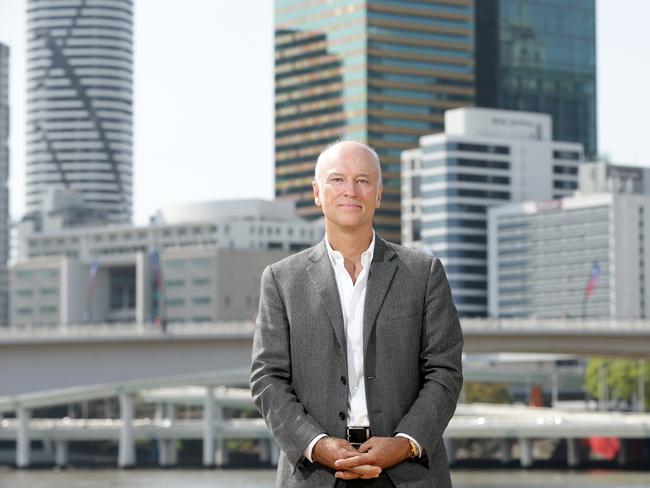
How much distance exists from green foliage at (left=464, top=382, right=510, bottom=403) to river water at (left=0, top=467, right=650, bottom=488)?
37989 millimetres

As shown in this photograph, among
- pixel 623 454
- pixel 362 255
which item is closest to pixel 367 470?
pixel 362 255

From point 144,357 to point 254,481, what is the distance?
24.2 meters

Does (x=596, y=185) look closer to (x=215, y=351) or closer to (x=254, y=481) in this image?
(x=254, y=481)

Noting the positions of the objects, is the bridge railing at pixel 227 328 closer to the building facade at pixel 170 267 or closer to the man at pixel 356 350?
the man at pixel 356 350

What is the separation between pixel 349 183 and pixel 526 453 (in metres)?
102

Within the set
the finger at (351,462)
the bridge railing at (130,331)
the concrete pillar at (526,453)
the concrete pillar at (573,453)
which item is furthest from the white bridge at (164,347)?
the finger at (351,462)

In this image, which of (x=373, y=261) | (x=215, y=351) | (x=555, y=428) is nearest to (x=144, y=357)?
(x=215, y=351)

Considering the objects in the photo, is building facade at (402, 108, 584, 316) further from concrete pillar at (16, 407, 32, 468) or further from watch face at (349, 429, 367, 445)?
watch face at (349, 429, 367, 445)

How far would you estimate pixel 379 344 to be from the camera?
7.01m

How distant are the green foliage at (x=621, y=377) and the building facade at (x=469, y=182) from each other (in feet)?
155

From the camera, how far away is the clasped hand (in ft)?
22.1

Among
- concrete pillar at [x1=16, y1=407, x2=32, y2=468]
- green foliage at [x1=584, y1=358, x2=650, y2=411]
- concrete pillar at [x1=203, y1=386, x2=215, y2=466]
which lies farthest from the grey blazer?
green foliage at [x1=584, y1=358, x2=650, y2=411]

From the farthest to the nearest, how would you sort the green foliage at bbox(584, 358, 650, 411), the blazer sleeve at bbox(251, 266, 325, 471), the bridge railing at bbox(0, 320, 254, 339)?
1. the green foliage at bbox(584, 358, 650, 411)
2. the bridge railing at bbox(0, 320, 254, 339)
3. the blazer sleeve at bbox(251, 266, 325, 471)

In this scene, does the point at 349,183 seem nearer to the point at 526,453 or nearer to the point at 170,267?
the point at 526,453
